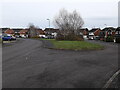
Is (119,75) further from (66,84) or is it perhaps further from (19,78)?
(19,78)

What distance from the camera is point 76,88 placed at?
194 inches

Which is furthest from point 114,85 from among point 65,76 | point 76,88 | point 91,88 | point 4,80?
point 4,80

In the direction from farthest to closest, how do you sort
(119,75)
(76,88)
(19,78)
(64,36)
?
(64,36) < (119,75) < (19,78) < (76,88)

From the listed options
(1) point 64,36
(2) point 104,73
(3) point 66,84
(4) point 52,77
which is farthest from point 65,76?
(1) point 64,36

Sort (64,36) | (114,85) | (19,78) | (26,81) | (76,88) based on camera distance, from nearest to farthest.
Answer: (76,88), (114,85), (26,81), (19,78), (64,36)

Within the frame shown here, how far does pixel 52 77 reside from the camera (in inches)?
242

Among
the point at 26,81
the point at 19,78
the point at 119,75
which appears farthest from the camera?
the point at 119,75

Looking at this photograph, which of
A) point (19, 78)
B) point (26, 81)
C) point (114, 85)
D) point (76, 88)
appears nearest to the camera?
point (76, 88)

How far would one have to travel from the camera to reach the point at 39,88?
16.2ft

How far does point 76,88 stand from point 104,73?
2486mm

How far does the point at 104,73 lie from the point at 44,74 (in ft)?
9.57

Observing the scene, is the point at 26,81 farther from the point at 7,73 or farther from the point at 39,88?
the point at 7,73

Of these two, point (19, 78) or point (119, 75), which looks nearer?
point (19, 78)

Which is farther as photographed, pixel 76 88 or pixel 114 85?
pixel 114 85
